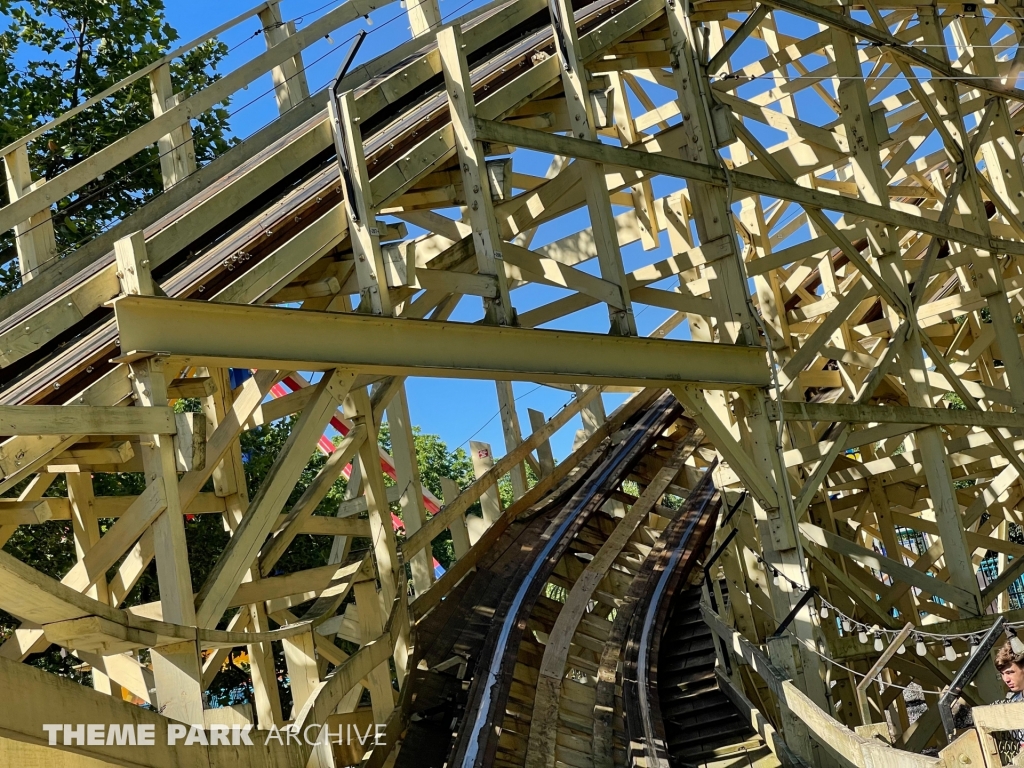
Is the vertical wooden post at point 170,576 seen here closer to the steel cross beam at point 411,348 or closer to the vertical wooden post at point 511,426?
the steel cross beam at point 411,348

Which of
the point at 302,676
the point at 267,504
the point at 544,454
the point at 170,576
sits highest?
the point at 544,454

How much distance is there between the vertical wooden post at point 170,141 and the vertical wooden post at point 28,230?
0.96 m

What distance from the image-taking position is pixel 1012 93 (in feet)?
36.5

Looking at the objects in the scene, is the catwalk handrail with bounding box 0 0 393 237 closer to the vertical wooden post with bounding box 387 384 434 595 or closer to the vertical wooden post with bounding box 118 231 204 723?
the vertical wooden post with bounding box 118 231 204 723

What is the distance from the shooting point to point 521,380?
7.27 metres

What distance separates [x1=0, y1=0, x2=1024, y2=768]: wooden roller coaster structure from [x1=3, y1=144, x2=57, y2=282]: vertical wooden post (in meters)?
0.04

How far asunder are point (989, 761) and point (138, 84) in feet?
39.1

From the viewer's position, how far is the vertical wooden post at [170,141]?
26.3ft

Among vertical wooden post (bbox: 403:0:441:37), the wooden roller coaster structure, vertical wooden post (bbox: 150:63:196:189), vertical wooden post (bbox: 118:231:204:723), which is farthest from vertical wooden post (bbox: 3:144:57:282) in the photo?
vertical wooden post (bbox: 403:0:441:37)

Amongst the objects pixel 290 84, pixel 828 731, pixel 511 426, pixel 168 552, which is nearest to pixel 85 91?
pixel 290 84

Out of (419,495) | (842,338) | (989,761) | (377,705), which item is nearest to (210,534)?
(419,495)

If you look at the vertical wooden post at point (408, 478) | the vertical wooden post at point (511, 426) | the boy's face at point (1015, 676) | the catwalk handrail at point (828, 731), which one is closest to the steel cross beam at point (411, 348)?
the catwalk handrail at point (828, 731)

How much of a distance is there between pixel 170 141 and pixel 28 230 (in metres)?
1.38

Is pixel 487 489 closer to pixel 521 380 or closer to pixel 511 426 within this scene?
pixel 511 426
